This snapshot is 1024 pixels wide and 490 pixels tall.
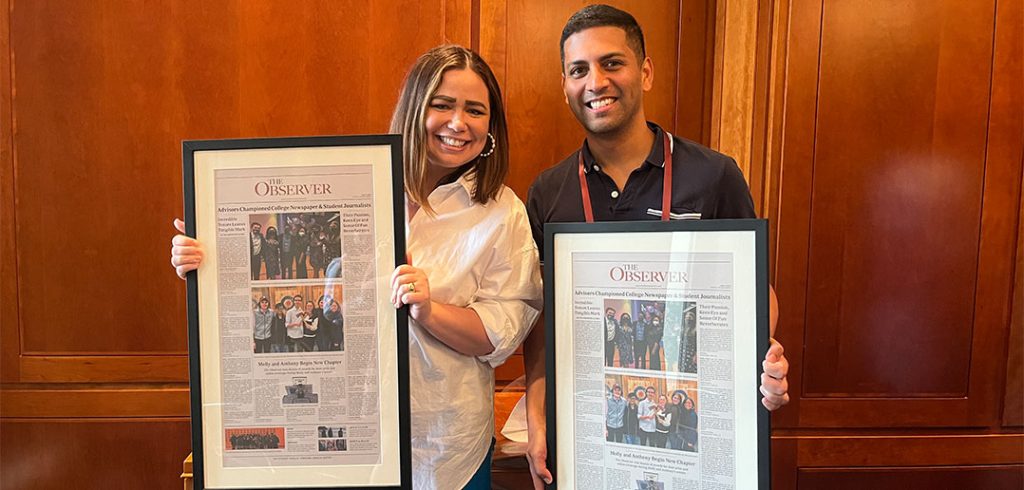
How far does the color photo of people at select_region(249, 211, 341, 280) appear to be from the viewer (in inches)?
40.4

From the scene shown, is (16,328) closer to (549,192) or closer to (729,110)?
(549,192)

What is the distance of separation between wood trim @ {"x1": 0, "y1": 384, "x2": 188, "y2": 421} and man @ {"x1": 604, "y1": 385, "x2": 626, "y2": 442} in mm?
1598

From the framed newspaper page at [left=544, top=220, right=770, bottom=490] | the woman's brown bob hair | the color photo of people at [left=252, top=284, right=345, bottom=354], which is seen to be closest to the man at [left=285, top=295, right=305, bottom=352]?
the color photo of people at [left=252, top=284, right=345, bottom=354]

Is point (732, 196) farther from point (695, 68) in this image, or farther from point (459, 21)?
point (459, 21)

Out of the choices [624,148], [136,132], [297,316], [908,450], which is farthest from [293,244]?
[908,450]

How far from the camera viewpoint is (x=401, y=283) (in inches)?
39.8

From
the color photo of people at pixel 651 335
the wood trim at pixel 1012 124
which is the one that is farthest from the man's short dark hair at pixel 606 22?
the wood trim at pixel 1012 124

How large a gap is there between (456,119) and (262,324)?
1.70 feet

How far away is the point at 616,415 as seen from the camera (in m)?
1.05

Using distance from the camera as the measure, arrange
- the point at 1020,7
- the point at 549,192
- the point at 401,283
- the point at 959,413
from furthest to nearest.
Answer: the point at 959,413
the point at 1020,7
the point at 549,192
the point at 401,283

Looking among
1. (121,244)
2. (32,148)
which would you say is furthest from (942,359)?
(32,148)

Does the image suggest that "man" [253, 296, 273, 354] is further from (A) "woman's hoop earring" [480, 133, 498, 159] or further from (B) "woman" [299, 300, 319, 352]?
(A) "woman's hoop earring" [480, 133, 498, 159]

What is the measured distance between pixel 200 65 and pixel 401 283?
1365mm

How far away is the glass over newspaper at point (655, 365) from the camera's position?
99cm
